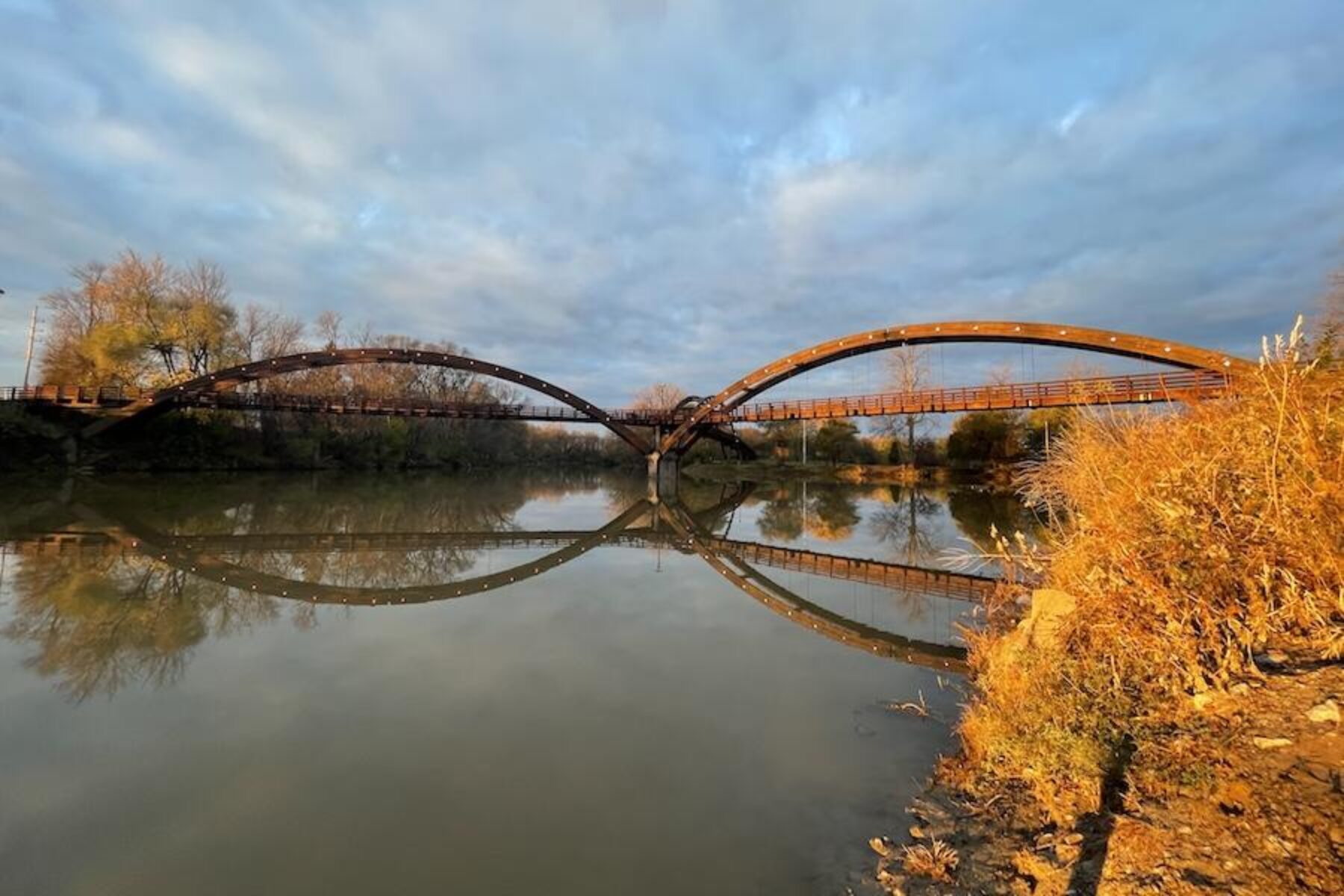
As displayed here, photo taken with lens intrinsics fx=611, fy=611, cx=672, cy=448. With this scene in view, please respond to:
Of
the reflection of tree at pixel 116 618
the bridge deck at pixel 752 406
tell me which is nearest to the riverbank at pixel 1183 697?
the reflection of tree at pixel 116 618

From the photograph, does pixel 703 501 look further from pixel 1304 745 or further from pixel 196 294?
pixel 196 294

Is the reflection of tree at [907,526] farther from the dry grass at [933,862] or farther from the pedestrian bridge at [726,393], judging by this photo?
the dry grass at [933,862]

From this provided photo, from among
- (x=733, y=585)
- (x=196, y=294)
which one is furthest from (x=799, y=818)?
(x=196, y=294)

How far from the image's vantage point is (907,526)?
20391 millimetres

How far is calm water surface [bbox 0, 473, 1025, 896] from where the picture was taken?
3.41 m

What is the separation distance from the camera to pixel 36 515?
17.1m

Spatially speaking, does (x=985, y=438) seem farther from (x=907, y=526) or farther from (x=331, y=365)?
(x=331, y=365)

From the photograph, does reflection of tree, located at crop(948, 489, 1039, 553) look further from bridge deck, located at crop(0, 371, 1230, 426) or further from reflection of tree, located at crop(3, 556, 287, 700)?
reflection of tree, located at crop(3, 556, 287, 700)

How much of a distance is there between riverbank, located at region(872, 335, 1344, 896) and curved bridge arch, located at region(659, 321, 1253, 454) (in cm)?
1842

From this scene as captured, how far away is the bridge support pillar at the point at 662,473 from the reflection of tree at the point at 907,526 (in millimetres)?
14334

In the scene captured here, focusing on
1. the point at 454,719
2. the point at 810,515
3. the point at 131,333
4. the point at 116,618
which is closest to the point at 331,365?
the point at 131,333

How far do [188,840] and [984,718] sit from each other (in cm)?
517

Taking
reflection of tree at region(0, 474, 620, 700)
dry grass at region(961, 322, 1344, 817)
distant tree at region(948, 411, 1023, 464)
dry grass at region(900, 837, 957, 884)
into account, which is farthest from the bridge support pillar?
dry grass at region(900, 837, 957, 884)

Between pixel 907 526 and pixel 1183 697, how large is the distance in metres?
17.2
